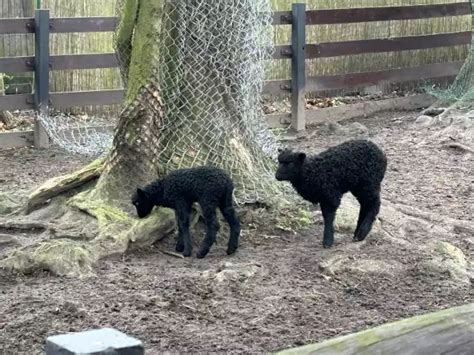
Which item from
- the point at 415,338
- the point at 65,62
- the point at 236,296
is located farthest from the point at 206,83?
the point at 415,338

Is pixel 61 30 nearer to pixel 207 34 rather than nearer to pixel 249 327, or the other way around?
pixel 207 34

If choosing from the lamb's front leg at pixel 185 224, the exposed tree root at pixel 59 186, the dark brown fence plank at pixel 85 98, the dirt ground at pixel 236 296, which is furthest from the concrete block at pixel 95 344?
→ the dark brown fence plank at pixel 85 98

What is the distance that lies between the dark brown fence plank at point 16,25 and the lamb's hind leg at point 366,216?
238 inches

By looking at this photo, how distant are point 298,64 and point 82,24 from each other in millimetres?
3069

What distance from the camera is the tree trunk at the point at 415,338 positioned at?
2721 mm

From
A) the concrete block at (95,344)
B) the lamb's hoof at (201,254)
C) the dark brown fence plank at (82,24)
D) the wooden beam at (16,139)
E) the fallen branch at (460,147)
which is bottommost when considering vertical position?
the lamb's hoof at (201,254)

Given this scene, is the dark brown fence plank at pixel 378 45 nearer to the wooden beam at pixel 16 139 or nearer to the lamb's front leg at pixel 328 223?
the wooden beam at pixel 16 139

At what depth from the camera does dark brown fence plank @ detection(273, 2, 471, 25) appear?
45.2ft

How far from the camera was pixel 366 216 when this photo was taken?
24.1 ft

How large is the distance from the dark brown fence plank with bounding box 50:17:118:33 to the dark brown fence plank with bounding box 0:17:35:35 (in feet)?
0.87

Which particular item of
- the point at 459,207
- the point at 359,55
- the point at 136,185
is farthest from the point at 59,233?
the point at 359,55

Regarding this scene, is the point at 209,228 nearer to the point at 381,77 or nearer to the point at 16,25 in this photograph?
the point at 16,25

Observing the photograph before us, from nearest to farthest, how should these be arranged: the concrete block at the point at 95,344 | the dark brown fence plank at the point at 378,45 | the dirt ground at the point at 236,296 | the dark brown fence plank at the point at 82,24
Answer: the concrete block at the point at 95,344, the dirt ground at the point at 236,296, the dark brown fence plank at the point at 82,24, the dark brown fence plank at the point at 378,45

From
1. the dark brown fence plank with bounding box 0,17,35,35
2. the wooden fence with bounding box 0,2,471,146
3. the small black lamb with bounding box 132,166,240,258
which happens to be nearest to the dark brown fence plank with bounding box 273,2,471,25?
the wooden fence with bounding box 0,2,471,146
